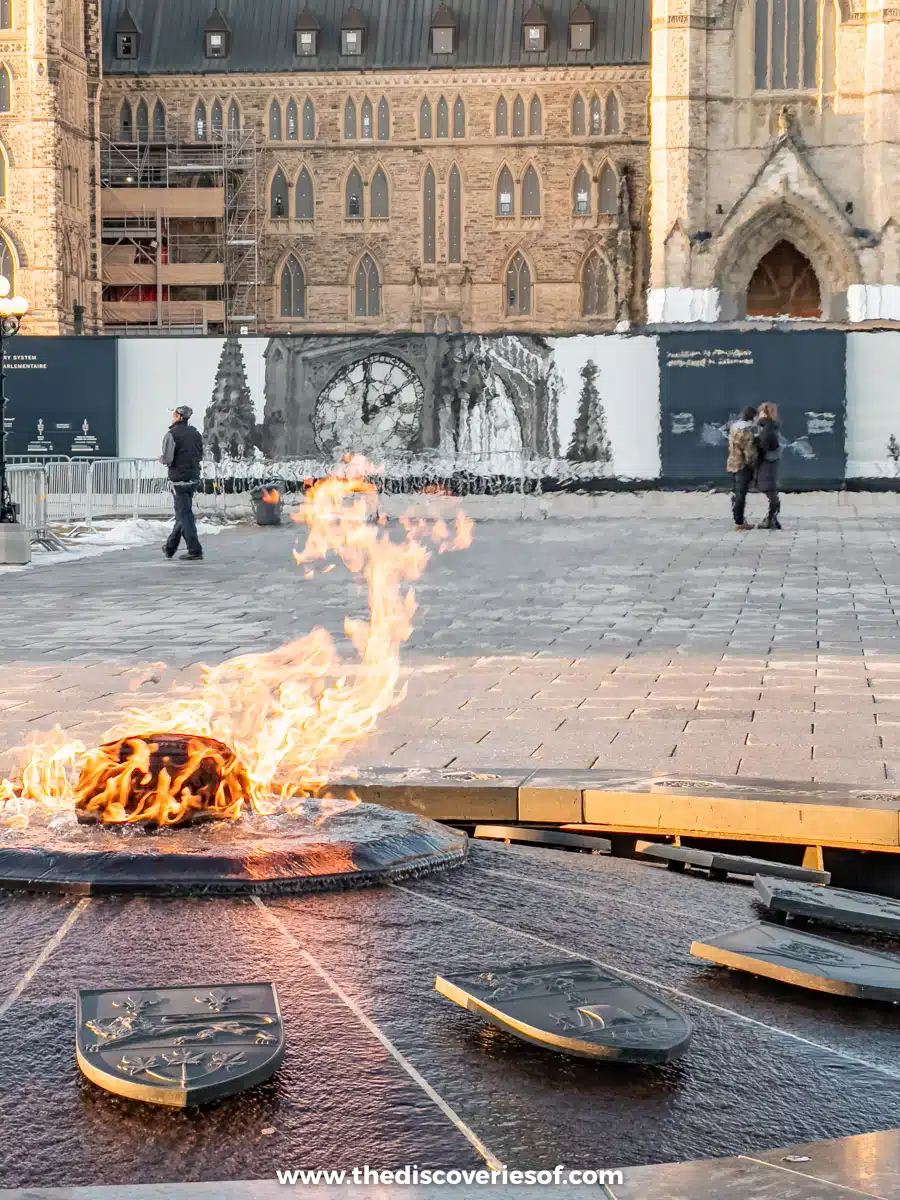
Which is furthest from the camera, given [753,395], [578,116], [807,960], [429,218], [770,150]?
[429,218]

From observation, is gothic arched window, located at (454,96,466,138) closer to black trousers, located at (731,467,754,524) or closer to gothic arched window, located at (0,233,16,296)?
gothic arched window, located at (0,233,16,296)

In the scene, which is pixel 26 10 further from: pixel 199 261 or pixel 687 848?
pixel 687 848

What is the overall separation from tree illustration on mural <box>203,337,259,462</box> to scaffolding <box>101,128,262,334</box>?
38.7 m

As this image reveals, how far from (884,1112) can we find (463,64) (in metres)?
68.3

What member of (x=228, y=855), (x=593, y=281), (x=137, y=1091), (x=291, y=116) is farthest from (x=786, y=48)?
(x=137, y=1091)

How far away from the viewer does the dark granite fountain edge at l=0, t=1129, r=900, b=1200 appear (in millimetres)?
3330

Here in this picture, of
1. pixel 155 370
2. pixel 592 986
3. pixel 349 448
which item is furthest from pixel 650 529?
pixel 592 986

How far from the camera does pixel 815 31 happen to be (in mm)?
55500

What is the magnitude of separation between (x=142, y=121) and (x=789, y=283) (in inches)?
1040

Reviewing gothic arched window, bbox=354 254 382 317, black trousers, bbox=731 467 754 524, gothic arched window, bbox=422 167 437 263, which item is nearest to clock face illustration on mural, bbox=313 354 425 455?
black trousers, bbox=731 467 754 524

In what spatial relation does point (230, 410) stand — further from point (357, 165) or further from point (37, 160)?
point (357, 165)

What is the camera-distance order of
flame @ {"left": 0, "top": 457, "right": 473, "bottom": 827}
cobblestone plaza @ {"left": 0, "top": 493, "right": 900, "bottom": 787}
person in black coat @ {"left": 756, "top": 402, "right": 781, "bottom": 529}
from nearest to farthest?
flame @ {"left": 0, "top": 457, "right": 473, "bottom": 827} → cobblestone plaza @ {"left": 0, "top": 493, "right": 900, "bottom": 787} → person in black coat @ {"left": 756, "top": 402, "right": 781, "bottom": 529}

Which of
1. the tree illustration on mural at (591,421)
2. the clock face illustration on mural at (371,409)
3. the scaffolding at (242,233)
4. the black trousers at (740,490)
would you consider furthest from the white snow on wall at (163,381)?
the scaffolding at (242,233)

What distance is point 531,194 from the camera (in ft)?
227
